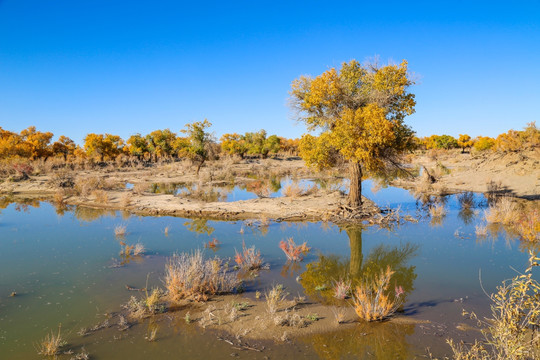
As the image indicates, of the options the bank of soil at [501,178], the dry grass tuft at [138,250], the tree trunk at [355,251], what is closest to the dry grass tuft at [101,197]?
the dry grass tuft at [138,250]

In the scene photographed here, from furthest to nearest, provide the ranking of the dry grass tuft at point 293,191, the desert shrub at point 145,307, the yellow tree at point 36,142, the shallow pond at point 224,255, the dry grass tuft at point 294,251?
the yellow tree at point 36,142 → the dry grass tuft at point 293,191 → the dry grass tuft at point 294,251 → the desert shrub at point 145,307 → the shallow pond at point 224,255

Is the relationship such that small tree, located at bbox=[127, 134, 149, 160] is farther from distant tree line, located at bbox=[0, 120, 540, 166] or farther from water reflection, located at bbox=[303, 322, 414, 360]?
water reflection, located at bbox=[303, 322, 414, 360]

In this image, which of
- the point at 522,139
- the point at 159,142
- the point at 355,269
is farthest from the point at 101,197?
the point at 159,142

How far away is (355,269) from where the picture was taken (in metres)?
10.0

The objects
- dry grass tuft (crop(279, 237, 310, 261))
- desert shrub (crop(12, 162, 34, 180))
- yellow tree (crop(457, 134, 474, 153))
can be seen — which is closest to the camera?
dry grass tuft (crop(279, 237, 310, 261))

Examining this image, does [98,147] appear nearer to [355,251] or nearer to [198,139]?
[198,139]

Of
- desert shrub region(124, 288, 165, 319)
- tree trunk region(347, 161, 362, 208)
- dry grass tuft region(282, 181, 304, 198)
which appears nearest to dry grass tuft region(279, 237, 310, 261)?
desert shrub region(124, 288, 165, 319)

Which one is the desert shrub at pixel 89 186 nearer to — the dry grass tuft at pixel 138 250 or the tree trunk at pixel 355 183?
the dry grass tuft at pixel 138 250

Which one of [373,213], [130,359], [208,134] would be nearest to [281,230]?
[373,213]

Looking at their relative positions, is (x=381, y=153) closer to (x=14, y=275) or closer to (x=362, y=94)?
(x=362, y=94)

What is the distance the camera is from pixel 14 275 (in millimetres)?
9500

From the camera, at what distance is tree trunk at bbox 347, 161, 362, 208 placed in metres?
16.4

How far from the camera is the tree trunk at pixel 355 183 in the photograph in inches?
645

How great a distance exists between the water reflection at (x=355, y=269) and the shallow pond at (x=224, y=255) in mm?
41
